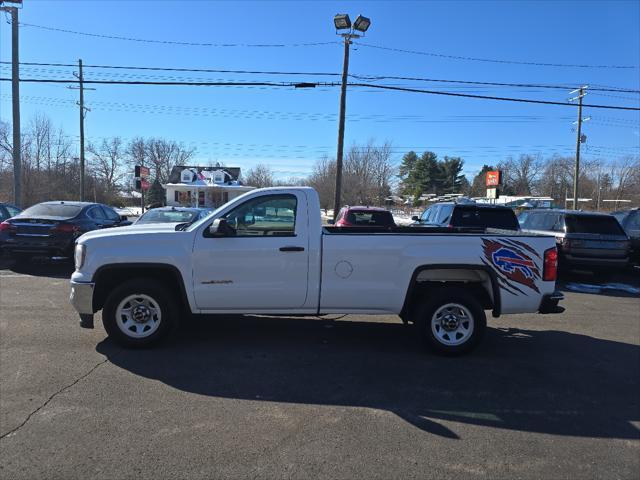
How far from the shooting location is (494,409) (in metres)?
4.17

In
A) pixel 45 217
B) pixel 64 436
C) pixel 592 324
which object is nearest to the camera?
pixel 64 436

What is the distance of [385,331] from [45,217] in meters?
8.63

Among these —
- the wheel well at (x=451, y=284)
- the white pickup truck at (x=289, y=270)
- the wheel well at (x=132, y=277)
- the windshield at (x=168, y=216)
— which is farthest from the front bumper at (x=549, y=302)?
the windshield at (x=168, y=216)

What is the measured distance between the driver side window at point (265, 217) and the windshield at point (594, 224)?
28.4ft

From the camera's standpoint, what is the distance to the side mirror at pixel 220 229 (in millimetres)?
5277

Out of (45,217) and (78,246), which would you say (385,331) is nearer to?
(78,246)

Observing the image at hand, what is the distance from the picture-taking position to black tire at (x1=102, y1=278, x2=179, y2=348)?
541 cm

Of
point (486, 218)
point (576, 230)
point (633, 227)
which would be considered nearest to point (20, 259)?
point (486, 218)

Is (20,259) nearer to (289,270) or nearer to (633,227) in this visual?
(289,270)

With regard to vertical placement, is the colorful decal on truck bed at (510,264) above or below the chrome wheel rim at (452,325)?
above

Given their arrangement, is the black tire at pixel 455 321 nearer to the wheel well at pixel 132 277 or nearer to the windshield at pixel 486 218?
the wheel well at pixel 132 277

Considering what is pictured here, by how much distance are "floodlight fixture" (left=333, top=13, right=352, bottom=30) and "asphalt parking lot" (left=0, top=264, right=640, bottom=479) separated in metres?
16.1

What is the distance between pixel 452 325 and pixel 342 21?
1694 centimetres

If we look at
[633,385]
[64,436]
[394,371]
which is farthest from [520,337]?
[64,436]
